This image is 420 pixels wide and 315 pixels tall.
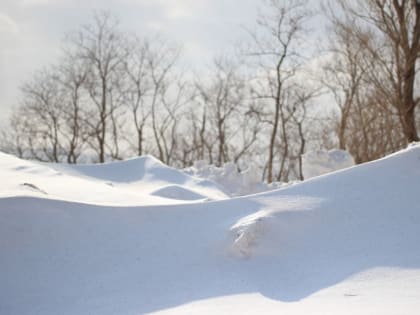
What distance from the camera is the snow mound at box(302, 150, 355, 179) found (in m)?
8.90

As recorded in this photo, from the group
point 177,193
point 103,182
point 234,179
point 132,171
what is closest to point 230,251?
point 177,193

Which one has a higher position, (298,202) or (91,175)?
(91,175)

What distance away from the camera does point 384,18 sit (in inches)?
368

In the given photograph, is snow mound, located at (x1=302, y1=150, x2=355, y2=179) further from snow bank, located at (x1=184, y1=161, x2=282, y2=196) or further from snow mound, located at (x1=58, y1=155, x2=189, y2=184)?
snow mound, located at (x1=58, y1=155, x2=189, y2=184)

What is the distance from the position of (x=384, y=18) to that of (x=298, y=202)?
276 inches

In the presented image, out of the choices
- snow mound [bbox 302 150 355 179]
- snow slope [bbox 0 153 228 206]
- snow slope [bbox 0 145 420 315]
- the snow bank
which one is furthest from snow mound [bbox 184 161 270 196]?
snow slope [bbox 0 145 420 315]

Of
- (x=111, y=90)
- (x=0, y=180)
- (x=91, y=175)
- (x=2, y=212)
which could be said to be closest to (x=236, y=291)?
(x=2, y=212)

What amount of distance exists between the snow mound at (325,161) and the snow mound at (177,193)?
294 cm

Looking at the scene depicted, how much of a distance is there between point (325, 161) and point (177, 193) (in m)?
3.48

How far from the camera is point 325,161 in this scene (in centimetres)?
891

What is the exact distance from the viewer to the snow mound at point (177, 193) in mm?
7055

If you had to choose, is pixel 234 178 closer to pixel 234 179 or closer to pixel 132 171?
pixel 234 179

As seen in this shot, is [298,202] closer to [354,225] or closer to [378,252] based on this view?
[354,225]

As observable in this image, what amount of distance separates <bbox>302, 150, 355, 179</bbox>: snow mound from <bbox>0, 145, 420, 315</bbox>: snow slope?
4519mm
